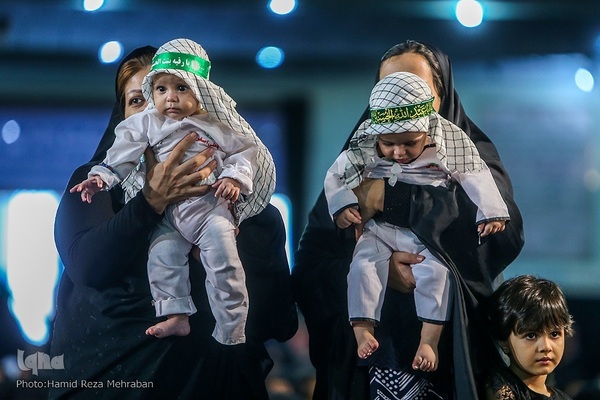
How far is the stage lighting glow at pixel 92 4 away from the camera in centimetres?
317

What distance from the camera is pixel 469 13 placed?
139 inches

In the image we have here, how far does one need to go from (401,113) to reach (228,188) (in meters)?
0.45

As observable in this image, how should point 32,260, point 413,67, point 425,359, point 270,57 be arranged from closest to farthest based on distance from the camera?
point 425,359, point 413,67, point 32,260, point 270,57

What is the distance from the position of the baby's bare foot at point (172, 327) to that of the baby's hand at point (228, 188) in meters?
0.32

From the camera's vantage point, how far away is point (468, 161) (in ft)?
7.66

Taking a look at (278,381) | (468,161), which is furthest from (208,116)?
(278,381)

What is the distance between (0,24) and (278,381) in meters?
1.64

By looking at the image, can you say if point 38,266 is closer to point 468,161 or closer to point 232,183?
point 232,183

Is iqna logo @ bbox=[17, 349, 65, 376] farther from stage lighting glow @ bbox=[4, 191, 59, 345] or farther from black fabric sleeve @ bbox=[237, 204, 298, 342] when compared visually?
black fabric sleeve @ bbox=[237, 204, 298, 342]

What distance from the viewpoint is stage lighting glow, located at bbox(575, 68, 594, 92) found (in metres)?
3.84

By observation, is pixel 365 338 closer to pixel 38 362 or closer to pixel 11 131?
pixel 38 362

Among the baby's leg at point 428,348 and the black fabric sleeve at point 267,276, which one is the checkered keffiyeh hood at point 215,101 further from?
the baby's leg at point 428,348

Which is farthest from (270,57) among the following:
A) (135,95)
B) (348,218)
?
(348,218)

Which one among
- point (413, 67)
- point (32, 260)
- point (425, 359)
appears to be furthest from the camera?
point (32, 260)
